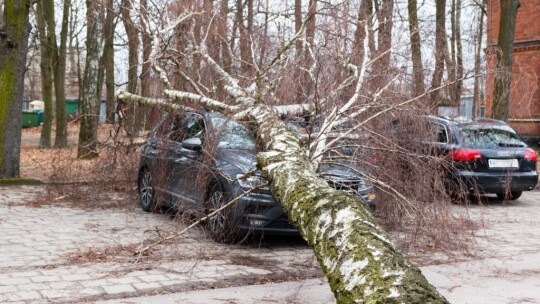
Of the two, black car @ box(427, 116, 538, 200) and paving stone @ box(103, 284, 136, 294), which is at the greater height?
black car @ box(427, 116, 538, 200)

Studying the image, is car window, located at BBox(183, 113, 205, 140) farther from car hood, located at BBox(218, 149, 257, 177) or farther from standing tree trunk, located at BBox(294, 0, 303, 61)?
standing tree trunk, located at BBox(294, 0, 303, 61)

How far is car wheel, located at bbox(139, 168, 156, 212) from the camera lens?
411 inches

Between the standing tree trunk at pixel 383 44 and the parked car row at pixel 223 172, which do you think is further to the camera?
the standing tree trunk at pixel 383 44

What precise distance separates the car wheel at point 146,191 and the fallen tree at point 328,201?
1.35 metres

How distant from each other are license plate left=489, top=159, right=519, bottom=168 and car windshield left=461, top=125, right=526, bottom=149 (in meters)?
0.29

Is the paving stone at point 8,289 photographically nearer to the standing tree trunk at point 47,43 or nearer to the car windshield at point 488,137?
the car windshield at point 488,137

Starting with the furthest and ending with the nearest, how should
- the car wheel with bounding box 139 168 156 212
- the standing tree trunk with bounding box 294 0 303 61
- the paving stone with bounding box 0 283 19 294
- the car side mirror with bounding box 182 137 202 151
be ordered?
the car wheel with bounding box 139 168 156 212 < the standing tree trunk with bounding box 294 0 303 61 < the car side mirror with bounding box 182 137 202 151 < the paving stone with bounding box 0 283 19 294

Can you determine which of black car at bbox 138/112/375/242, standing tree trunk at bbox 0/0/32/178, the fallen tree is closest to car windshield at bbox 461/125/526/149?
the fallen tree

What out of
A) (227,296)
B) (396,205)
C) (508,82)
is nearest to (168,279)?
(227,296)

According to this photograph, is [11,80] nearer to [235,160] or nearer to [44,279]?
[235,160]

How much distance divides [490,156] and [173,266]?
754 centimetres

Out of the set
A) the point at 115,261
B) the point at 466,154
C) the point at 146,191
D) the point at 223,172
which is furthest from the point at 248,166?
the point at 466,154

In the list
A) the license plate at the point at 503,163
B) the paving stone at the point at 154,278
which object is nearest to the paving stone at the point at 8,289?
the paving stone at the point at 154,278

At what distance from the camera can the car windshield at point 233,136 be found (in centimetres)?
821
